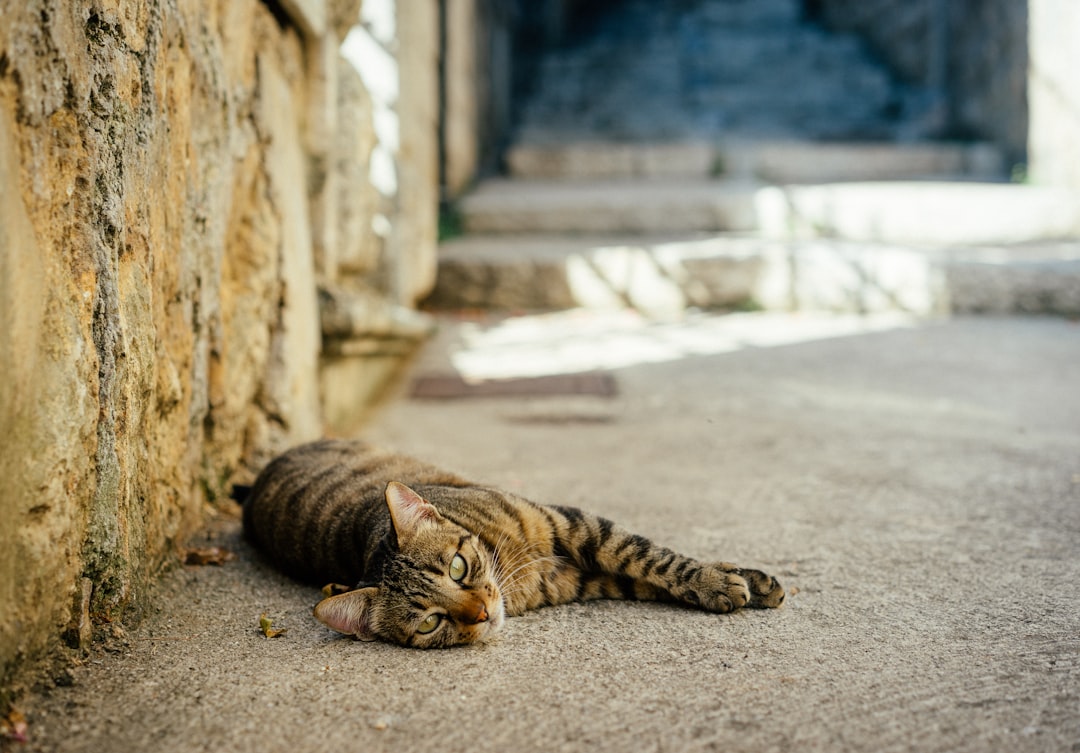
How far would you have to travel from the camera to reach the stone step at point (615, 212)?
711cm

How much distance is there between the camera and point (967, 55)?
27.3ft

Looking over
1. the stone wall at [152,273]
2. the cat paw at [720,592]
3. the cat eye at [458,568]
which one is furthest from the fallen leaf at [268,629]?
the cat paw at [720,592]

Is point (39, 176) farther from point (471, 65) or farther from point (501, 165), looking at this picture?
point (501, 165)

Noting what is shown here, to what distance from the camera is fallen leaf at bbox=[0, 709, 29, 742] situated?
4.90 feet

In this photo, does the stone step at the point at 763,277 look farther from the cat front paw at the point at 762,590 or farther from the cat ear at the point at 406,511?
the cat ear at the point at 406,511

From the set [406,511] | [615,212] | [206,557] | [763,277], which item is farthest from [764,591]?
[615,212]

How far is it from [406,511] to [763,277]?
4.53 meters

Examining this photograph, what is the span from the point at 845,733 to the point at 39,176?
1.67 metres

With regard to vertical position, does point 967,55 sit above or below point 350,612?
above

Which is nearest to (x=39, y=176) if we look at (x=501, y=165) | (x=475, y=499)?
(x=475, y=499)

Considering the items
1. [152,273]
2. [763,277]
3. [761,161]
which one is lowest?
[763,277]

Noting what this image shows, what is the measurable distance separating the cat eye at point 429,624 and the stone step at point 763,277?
4.38m

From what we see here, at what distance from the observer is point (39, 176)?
1560 millimetres

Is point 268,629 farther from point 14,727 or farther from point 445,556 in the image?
point 14,727
